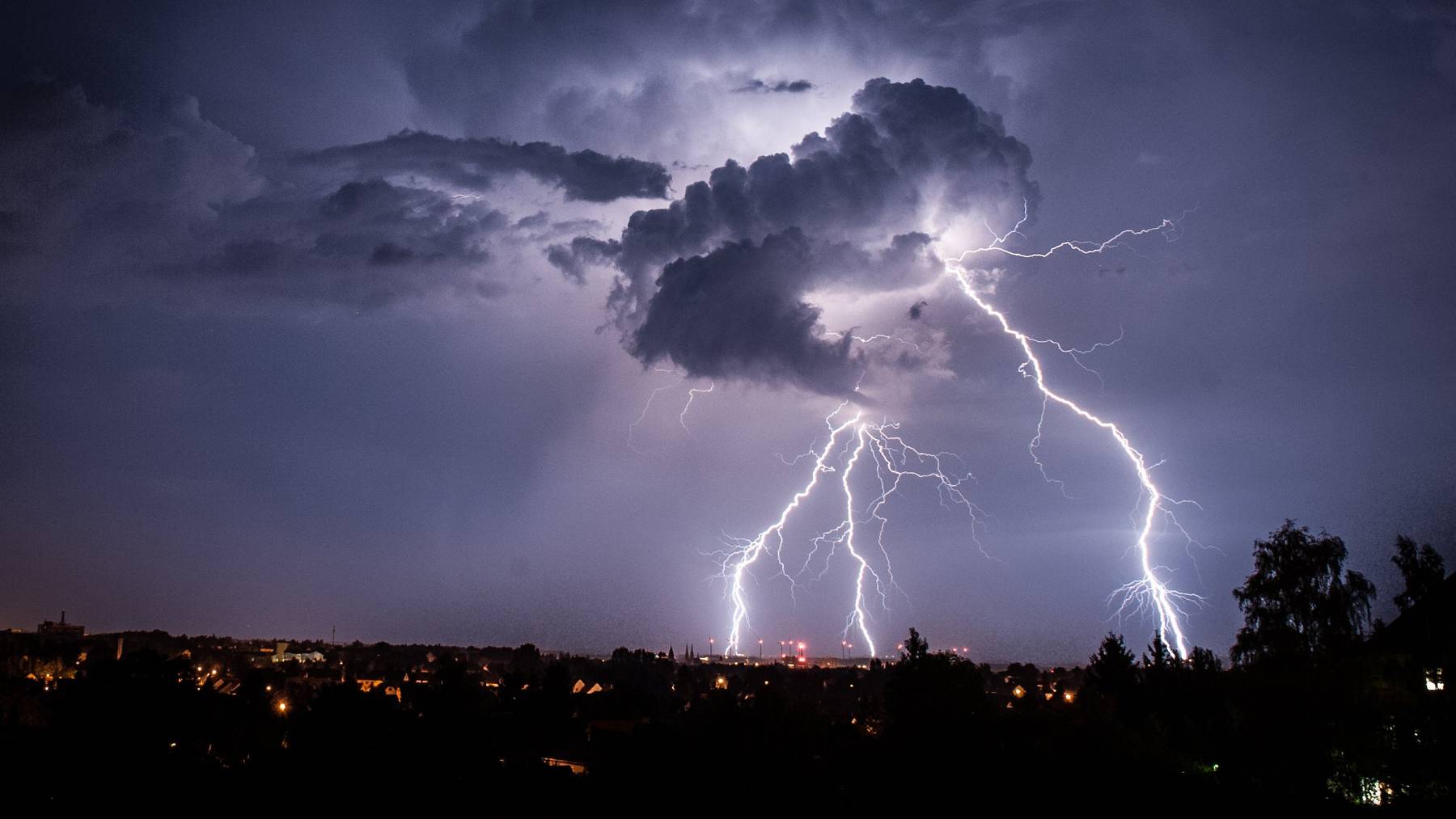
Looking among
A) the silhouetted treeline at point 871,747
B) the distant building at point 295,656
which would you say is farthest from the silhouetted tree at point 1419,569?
the distant building at point 295,656

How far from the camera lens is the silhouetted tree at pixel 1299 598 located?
26.2 m

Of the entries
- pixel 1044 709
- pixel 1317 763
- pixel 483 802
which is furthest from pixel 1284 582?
pixel 483 802

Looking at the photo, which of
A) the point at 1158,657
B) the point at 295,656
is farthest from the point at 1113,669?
the point at 295,656

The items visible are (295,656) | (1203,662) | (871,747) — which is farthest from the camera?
(295,656)

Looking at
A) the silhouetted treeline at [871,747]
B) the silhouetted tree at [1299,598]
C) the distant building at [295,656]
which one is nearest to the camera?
the silhouetted treeline at [871,747]

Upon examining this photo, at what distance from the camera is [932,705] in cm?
1745

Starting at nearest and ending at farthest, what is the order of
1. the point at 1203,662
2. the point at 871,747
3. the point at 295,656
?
the point at 871,747
the point at 1203,662
the point at 295,656

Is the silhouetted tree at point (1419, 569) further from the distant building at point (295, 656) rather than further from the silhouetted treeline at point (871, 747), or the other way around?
the distant building at point (295, 656)

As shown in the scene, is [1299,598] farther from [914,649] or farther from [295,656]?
[295,656]

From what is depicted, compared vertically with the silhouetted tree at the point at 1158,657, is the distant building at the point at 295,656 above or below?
below

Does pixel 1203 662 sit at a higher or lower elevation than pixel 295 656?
higher

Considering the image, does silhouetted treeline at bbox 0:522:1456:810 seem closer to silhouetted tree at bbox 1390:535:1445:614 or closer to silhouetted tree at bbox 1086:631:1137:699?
silhouetted tree at bbox 1390:535:1445:614

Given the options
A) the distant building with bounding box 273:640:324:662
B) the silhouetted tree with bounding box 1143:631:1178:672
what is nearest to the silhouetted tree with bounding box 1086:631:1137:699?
the silhouetted tree with bounding box 1143:631:1178:672

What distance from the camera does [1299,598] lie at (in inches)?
1069
